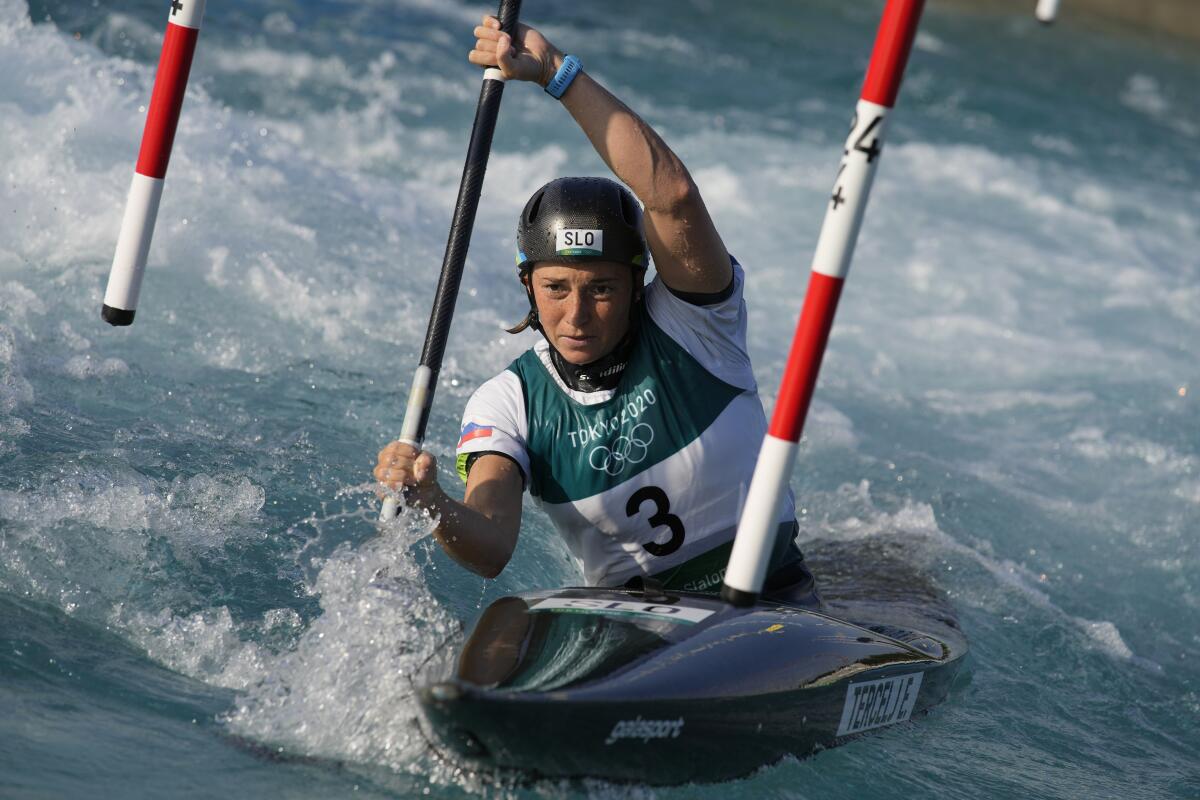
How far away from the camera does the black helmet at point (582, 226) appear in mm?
3619

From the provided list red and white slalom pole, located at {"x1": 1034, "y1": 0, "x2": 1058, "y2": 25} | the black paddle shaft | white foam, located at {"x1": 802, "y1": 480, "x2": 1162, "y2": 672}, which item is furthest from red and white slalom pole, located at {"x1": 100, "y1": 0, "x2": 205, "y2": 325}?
white foam, located at {"x1": 802, "y1": 480, "x2": 1162, "y2": 672}

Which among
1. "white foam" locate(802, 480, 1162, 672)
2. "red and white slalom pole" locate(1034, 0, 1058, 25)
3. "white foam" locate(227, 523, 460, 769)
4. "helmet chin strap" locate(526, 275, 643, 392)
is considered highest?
"red and white slalom pole" locate(1034, 0, 1058, 25)

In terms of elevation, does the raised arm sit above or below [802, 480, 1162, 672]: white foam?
above

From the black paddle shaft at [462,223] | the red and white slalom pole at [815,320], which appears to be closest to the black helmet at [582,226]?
the black paddle shaft at [462,223]

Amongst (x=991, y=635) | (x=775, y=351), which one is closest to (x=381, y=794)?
(x=991, y=635)

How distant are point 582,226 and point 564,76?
0.39 metres

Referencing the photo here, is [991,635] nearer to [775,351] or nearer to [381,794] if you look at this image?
[381,794]

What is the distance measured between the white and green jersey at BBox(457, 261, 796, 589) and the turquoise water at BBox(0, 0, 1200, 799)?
44cm

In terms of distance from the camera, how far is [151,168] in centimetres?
390

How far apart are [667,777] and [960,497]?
12.7 ft

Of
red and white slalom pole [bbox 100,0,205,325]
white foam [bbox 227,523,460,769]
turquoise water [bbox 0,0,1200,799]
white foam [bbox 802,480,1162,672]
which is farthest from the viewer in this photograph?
white foam [bbox 802,480,1162,672]

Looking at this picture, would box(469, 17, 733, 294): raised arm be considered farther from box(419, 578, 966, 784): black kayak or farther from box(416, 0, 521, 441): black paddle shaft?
box(419, 578, 966, 784): black kayak

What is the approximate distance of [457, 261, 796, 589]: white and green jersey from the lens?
12.2ft

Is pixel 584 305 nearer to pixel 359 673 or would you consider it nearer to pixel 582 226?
pixel 582 226
